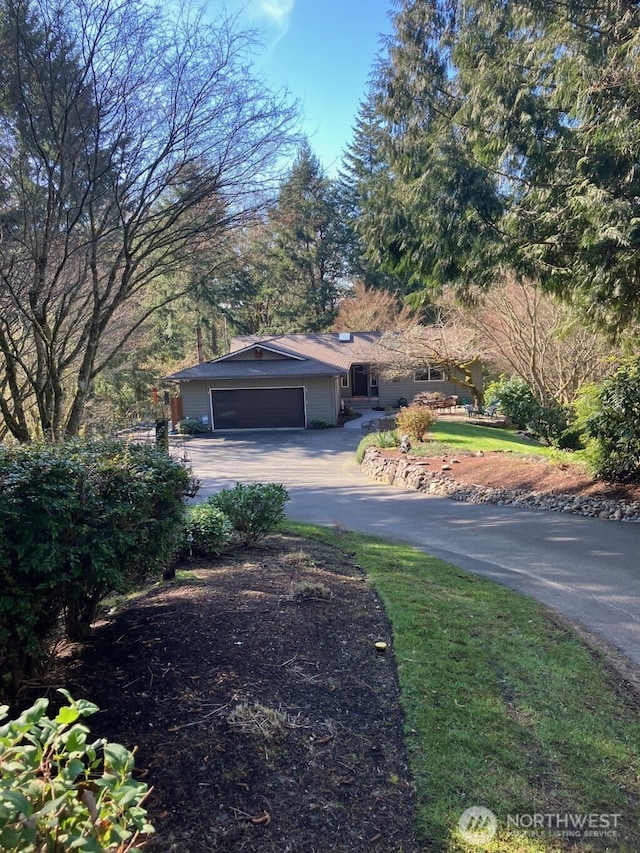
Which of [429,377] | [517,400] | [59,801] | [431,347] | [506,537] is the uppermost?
[431,347]

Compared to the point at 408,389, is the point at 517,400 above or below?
below

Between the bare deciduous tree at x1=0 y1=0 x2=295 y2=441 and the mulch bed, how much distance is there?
396cm

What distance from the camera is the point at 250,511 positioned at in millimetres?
6574

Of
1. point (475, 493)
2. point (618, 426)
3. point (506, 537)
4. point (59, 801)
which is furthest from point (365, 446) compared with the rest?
point (59, 801)

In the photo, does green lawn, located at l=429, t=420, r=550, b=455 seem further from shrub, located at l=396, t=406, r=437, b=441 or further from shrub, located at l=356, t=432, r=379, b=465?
shrub, located at l=356, t=432, r=379, b=465

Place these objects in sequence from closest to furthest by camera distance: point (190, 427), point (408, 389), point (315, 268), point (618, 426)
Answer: point (618, 426)
point (190, 427)
point (408, 389)
point (315, 268)

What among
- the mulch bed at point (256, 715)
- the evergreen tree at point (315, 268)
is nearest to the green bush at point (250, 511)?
the mulch bed at point (256, 715)

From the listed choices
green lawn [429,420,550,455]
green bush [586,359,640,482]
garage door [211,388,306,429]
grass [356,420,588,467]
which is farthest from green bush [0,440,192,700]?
garage door [211,388,306,429]

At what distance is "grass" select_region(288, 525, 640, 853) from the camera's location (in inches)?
95.8

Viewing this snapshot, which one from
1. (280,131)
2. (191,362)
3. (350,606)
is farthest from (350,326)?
(350,606)

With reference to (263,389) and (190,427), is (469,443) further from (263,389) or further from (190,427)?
(190,427)

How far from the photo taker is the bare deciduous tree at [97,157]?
253 inches

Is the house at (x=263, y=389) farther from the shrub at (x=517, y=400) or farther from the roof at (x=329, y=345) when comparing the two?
the shrub at (x=517, y=400)

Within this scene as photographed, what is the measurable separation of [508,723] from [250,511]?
4.06 metres
